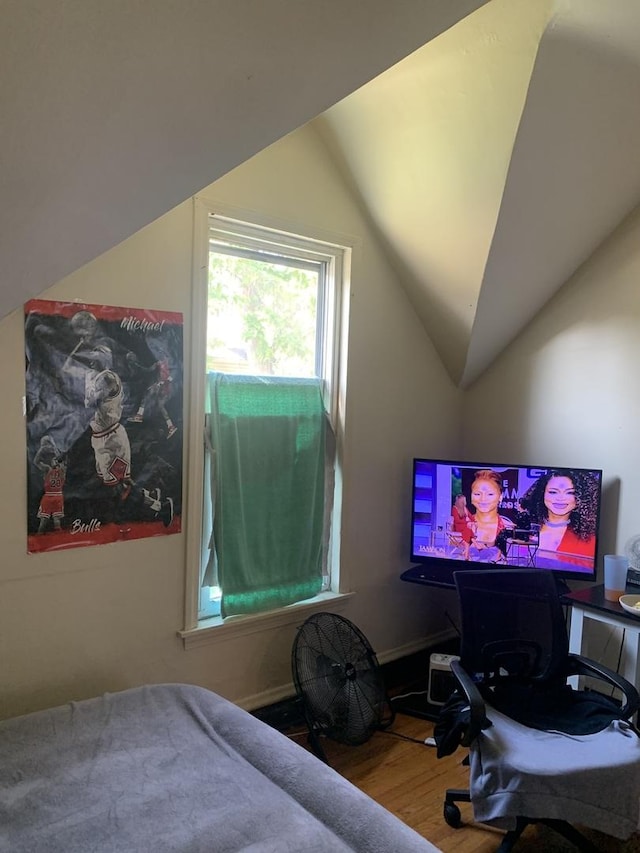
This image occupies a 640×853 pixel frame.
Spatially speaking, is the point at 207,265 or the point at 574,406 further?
the point at 574,406

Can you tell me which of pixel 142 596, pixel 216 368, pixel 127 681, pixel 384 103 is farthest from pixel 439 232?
pixel 127 681

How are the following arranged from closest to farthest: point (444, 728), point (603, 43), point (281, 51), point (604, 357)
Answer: point (281, 51) < point (603, 43) < point (444, 728) < point (604, 357)

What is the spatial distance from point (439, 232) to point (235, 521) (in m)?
1.54

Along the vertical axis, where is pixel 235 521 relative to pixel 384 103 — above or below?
below

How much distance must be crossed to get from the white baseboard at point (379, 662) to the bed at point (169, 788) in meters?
0.68

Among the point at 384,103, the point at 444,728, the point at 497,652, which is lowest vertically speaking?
the point at 444,728

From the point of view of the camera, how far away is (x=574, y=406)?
3139 mm

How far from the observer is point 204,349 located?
2.55 metres

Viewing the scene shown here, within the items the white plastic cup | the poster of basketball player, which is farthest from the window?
the white plastic cup

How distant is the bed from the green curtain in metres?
0.68

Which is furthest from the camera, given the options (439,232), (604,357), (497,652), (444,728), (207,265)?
(604,357)

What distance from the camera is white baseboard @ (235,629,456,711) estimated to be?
279 centimetres

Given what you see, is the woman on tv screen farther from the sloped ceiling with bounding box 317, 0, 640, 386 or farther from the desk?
the sloped ceiling with bounding box 317, 0, 640, 386

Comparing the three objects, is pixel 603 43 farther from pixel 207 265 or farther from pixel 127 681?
pixel 127 681
